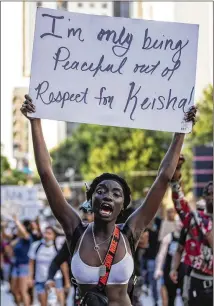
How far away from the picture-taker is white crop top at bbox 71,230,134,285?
602 cm

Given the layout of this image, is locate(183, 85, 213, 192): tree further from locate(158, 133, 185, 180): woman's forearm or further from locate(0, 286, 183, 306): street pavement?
locate(158, 133, 185, 180): woman's forearm

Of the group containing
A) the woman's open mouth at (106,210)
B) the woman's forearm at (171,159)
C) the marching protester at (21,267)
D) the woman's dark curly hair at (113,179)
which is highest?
the woman's forearm at (171,159)

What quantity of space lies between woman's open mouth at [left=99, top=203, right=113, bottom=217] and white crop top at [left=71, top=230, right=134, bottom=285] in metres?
0.26

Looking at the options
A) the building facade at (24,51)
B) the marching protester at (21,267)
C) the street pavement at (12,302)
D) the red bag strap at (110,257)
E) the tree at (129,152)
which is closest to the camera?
the red bag strap at (110,257)

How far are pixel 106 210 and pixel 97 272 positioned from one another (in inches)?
14.1

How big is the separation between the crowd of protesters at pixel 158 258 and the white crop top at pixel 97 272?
0.27 m

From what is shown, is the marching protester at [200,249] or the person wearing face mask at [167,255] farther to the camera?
the person wearing face mask at [167,255]

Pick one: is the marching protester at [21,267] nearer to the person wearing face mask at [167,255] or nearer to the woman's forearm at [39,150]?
the person wearing face mask at [167,255]

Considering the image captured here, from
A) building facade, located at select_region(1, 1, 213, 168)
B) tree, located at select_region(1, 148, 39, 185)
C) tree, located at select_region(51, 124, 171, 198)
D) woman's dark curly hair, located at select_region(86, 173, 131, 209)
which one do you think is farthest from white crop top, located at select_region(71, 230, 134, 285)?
tree, located at select_region(51, 124, 171, 198)

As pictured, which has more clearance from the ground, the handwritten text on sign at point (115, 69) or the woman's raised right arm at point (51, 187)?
the handwritten text on sign at point (115, 69)

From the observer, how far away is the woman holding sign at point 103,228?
19.8 ft

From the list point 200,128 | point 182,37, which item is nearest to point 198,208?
point 182,37

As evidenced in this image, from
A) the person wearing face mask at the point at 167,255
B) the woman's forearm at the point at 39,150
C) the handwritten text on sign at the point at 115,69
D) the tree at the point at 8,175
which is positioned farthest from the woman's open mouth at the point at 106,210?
the tree at the point at 8,175

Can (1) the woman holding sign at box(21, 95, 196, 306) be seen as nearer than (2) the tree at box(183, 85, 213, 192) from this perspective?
Yes
